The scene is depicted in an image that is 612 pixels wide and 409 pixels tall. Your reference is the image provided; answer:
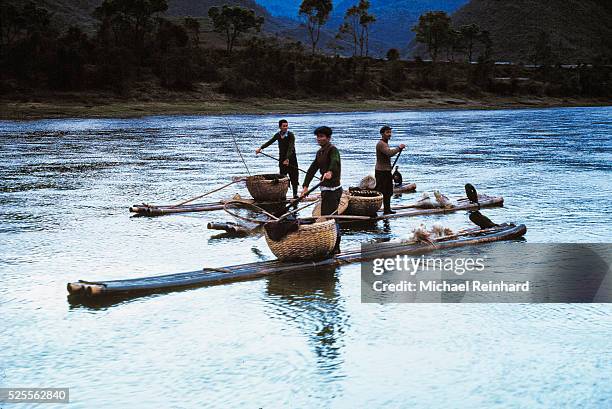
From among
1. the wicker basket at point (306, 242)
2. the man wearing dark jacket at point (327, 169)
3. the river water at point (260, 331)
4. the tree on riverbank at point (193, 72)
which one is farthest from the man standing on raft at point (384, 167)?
the tree on riverbank at point (193, 72)

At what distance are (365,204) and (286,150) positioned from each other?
8.56ft

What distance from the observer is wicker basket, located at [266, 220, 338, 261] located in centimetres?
884

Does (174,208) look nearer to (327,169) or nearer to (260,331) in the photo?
(327,169)

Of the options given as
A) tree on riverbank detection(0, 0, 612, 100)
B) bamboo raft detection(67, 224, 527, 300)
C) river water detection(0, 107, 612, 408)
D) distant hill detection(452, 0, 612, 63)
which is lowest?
river water detection(0, 107, 612, 408)

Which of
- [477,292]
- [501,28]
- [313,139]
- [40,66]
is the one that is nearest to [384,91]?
[40,66]

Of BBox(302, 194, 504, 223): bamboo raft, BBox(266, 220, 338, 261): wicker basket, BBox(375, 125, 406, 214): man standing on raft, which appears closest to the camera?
BBox(266, 220, 338, 261): wicker basket

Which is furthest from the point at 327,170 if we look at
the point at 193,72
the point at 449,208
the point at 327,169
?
the point at 193,72

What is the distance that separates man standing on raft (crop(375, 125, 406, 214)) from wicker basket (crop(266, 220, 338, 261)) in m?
3.25

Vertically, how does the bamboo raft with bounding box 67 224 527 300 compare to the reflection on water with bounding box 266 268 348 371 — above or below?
above

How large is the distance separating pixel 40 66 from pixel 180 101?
1034cm

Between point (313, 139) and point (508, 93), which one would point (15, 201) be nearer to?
point (313, 139)

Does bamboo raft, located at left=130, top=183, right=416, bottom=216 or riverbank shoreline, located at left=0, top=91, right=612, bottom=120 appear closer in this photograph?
bamboo raft, located at left=130, top=183, right=416, bottom=216

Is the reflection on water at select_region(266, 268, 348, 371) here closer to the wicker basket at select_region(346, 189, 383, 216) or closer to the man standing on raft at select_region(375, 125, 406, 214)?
the wicker basket at select_region(346, 189, 383, 216)

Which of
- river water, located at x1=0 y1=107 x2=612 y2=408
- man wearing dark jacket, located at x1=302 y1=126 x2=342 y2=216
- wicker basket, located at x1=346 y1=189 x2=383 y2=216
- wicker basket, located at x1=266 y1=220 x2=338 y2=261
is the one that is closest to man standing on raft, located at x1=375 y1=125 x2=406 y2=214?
wicker basket, located at x1=346 y1=189 x2=383 y2=216
